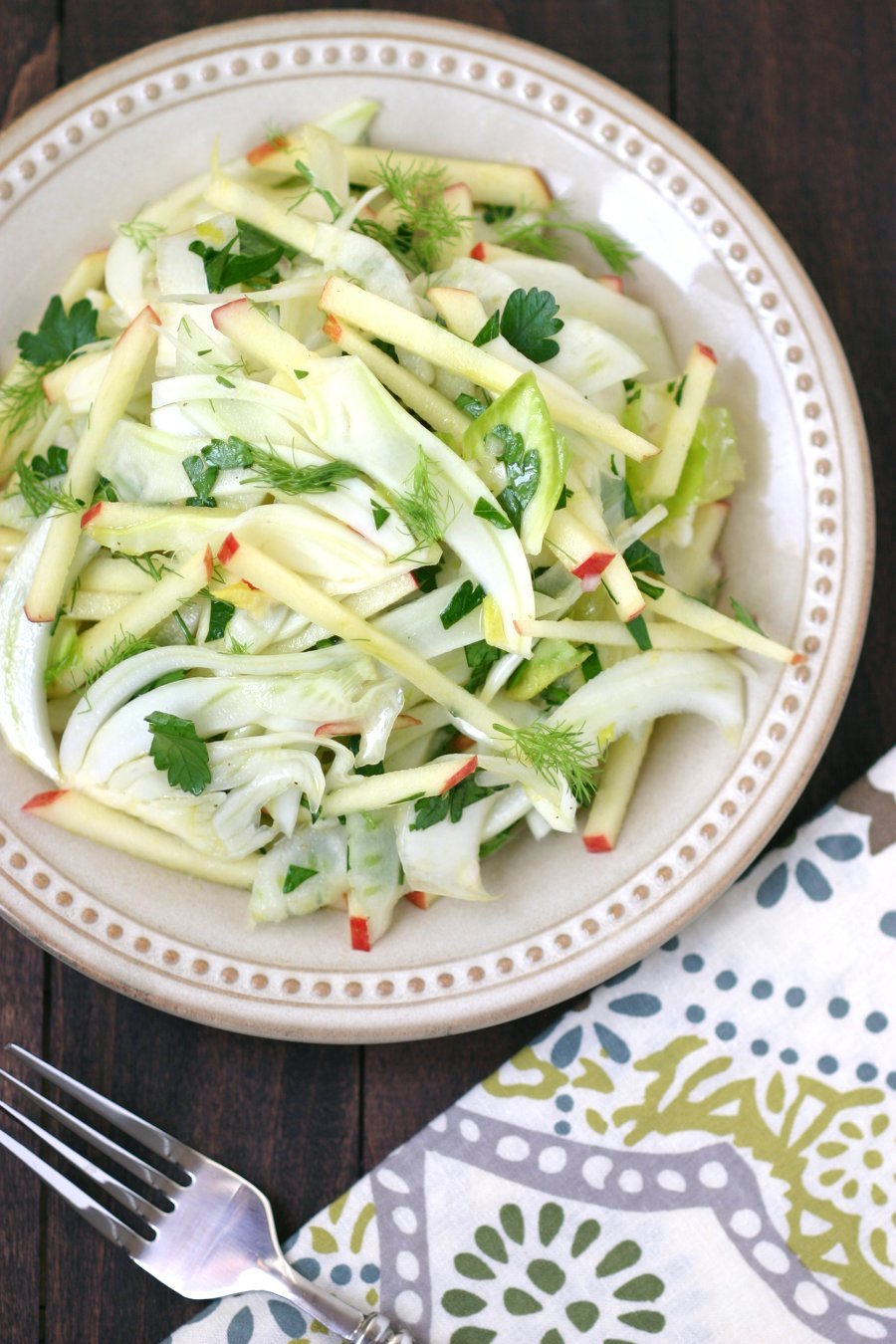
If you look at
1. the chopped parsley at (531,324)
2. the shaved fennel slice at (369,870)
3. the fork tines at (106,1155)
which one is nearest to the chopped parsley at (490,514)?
the chopped parsley at (531,324)

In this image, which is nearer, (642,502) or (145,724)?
(145,724)

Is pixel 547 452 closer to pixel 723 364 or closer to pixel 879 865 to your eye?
pixel 723 364

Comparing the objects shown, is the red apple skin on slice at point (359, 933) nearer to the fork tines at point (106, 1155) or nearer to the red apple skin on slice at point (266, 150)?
the fork tines at point (106, 1155)

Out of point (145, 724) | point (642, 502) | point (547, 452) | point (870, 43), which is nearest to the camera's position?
point (547, 452)

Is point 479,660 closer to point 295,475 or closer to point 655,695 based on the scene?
point 655,695

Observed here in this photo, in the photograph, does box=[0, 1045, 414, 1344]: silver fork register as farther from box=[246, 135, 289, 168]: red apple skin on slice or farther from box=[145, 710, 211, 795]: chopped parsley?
box=[246, 135, 289, 168]: red apple skin on slice

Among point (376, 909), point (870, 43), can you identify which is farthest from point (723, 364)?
point (376, 909)
